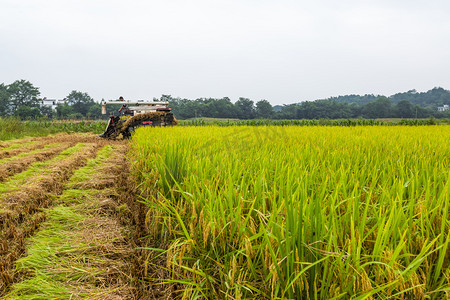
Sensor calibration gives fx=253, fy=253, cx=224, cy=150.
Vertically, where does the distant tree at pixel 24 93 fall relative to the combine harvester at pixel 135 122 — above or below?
above

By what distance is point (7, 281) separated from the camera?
1.64 meters

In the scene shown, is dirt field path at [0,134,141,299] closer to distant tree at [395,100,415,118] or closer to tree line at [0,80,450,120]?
tree line at [0,80,450,120]

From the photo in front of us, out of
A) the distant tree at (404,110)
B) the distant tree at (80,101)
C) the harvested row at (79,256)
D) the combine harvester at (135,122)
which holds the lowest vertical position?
the harvested row at (79,256)

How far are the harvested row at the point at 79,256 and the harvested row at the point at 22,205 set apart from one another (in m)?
0.09

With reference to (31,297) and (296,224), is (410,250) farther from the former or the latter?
(31,297)

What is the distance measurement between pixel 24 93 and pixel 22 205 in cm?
8576

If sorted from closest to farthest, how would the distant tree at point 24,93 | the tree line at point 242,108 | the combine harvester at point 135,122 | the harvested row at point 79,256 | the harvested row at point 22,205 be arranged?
the harvested row at point 79,256, the harvested row at point 22,205, the combine harvester at point 135,122, the tree line at point 242,108, the distant tree at point 24,93

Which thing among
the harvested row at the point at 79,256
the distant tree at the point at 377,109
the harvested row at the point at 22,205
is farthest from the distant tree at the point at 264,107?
the harvested row at the point at 79,256

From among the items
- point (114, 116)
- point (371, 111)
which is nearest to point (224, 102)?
point (371, 111)

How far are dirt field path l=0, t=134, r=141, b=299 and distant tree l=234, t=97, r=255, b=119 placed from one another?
45090 mm

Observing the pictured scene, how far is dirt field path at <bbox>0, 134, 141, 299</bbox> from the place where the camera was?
5.16ft

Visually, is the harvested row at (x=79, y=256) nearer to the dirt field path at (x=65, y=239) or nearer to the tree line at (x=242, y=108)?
the dirt field path at (x=65, y=239)

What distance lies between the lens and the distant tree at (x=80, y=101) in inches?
2682

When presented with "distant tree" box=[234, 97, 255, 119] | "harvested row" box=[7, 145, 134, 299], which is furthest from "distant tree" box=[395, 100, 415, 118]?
"harvested row" box=[7, 145, 134, 299]
